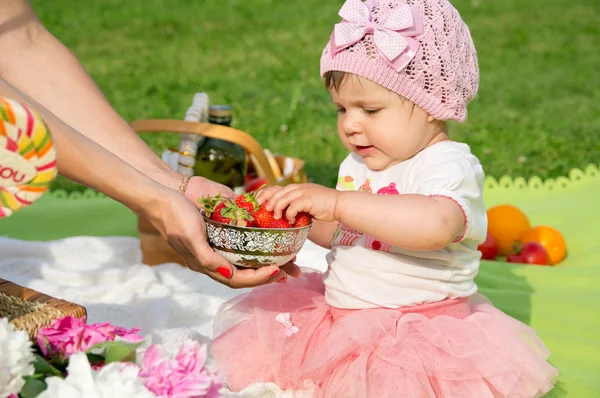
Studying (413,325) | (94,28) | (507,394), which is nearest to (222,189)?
(413,325)

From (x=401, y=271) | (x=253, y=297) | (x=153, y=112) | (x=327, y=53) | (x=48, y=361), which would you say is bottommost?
(x=153, y=112)

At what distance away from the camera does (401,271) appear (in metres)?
2.68

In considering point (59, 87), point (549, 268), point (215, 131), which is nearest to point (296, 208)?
Answer: point (59, 87)

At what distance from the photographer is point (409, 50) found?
2605 millimetres

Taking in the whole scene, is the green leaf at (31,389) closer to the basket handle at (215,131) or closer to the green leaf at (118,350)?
the green leaf at (118,350)

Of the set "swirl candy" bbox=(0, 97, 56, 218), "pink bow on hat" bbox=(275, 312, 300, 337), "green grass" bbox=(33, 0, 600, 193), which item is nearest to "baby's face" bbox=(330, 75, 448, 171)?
"pink bow on hat" bbox=(275, 312, 300, 337)

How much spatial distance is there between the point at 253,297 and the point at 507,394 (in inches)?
35.5

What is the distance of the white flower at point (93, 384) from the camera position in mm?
1615

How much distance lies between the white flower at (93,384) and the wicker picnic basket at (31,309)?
35cm

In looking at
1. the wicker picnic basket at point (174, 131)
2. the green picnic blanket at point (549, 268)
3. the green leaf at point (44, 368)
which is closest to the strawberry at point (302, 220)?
the green leaf at point (44, 368)

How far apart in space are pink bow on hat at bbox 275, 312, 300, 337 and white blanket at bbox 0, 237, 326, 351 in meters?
0.39

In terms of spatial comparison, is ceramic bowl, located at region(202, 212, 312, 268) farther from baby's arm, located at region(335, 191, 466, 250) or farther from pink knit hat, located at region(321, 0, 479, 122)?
pink knit hat, located at region(321, 0, 479, 122)

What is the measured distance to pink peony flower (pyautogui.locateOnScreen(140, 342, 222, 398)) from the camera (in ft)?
5.72

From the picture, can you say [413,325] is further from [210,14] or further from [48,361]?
[210,14]
